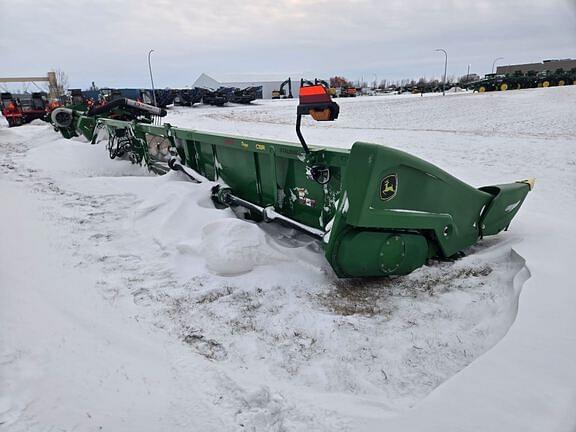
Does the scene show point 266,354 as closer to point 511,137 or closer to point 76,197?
point 76,197

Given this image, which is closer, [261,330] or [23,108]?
[261,330]

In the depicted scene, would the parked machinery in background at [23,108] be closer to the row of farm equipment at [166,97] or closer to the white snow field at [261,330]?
the row of farm equipment at [166,97]

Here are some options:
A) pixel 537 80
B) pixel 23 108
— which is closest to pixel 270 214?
pixel 23 108

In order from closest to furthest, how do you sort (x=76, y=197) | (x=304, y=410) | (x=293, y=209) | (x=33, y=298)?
(x=304, y=410) < (x=33, y=298) < (x=293, y=209) < (x=76, y=197)

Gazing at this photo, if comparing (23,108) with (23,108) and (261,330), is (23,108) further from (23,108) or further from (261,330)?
(261,330)

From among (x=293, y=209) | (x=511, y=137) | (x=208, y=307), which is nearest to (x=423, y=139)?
(x=511, y=137)

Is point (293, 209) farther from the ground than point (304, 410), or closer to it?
farther from the ground

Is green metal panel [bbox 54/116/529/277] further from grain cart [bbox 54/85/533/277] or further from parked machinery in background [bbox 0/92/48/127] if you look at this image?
parked machinery in background [bbox 0/92/48/127]

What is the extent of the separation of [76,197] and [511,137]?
395 inches

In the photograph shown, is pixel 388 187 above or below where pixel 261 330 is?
above

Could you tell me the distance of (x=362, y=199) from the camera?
2.71 metres

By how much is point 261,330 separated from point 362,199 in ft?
3.61

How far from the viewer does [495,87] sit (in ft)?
120

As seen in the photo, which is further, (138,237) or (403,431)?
(138,237)
